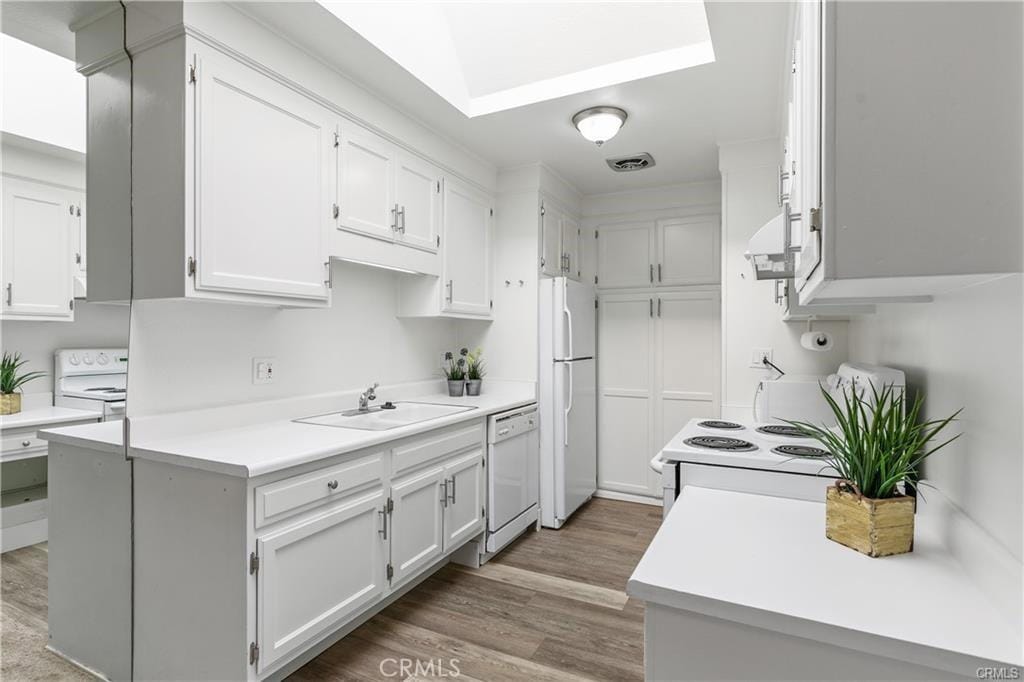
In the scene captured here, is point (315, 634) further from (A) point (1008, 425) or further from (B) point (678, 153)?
(B) point (678, 153)

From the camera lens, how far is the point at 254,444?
1.90 metres

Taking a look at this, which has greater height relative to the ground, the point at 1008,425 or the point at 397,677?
the point at 1008,425

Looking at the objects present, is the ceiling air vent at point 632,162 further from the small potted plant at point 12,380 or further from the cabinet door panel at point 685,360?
the small potted plant at point 12,380

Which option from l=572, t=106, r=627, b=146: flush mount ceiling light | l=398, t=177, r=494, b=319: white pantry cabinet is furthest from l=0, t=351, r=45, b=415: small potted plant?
l=572, t=106, r=627, b=146: flush mount ceiling light

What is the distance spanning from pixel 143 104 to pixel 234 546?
1600 millimetres

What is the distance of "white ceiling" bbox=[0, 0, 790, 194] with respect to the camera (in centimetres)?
191

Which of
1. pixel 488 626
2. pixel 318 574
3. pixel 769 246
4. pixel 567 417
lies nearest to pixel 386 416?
pixel 318 574

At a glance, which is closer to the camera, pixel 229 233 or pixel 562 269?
pixel 229 233

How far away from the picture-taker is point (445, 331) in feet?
12.3

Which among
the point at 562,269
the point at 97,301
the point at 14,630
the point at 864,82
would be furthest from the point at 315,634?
the point at 562,269

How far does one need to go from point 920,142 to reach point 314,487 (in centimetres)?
188

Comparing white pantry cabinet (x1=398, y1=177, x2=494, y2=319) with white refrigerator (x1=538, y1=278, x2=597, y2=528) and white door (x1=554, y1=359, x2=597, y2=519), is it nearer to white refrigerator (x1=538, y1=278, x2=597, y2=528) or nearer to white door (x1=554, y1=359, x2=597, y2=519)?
white refrigerator (x1=538, y1=278, x2=597, y2=528)

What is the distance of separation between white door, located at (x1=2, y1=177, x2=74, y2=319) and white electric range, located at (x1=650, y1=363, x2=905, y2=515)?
2.11 metres

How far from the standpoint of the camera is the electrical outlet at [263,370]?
7.67 feet
